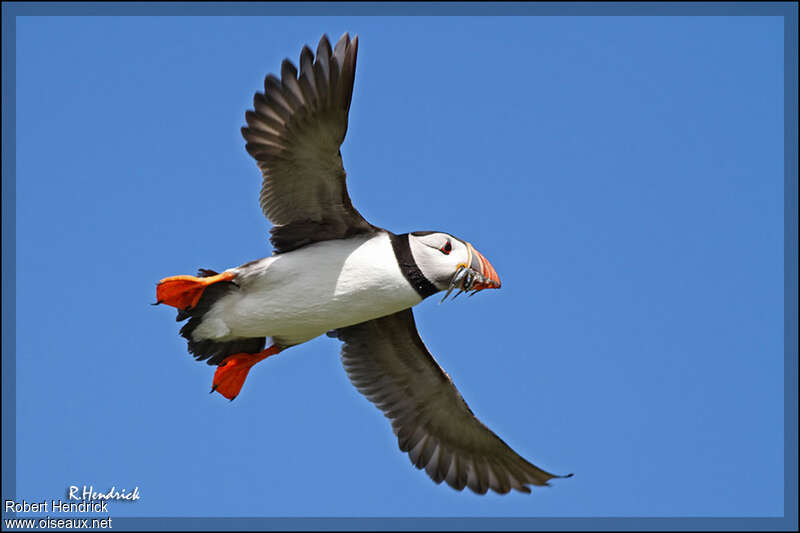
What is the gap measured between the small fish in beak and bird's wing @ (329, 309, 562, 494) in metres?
1.60

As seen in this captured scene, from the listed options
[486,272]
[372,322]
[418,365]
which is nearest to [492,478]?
[418,365]

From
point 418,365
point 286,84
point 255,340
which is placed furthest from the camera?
point 418,365

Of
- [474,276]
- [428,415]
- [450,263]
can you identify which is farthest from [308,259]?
[428,415]

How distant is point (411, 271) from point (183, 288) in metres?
2.06

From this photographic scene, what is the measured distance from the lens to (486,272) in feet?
30.2

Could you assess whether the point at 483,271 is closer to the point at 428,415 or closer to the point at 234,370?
the point at 428,415

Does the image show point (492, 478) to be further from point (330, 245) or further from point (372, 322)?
point (330, 245)

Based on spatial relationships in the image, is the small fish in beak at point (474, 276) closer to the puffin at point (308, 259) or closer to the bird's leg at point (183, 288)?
the puffin at point (308, 259)

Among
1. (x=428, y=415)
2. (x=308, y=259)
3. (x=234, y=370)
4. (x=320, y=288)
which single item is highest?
(x=308, y=259)

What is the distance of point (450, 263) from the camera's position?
909 cm

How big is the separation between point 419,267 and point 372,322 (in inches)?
64.9

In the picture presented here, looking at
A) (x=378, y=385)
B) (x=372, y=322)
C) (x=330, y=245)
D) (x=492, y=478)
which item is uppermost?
(x=330, y=245)

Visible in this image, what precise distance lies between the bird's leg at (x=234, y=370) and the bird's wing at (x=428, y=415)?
935 mm

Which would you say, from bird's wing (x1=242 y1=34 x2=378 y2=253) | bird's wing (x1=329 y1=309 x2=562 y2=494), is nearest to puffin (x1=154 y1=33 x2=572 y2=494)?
bird's wing (x1=242 y1=34 x2=378 y2=253)
